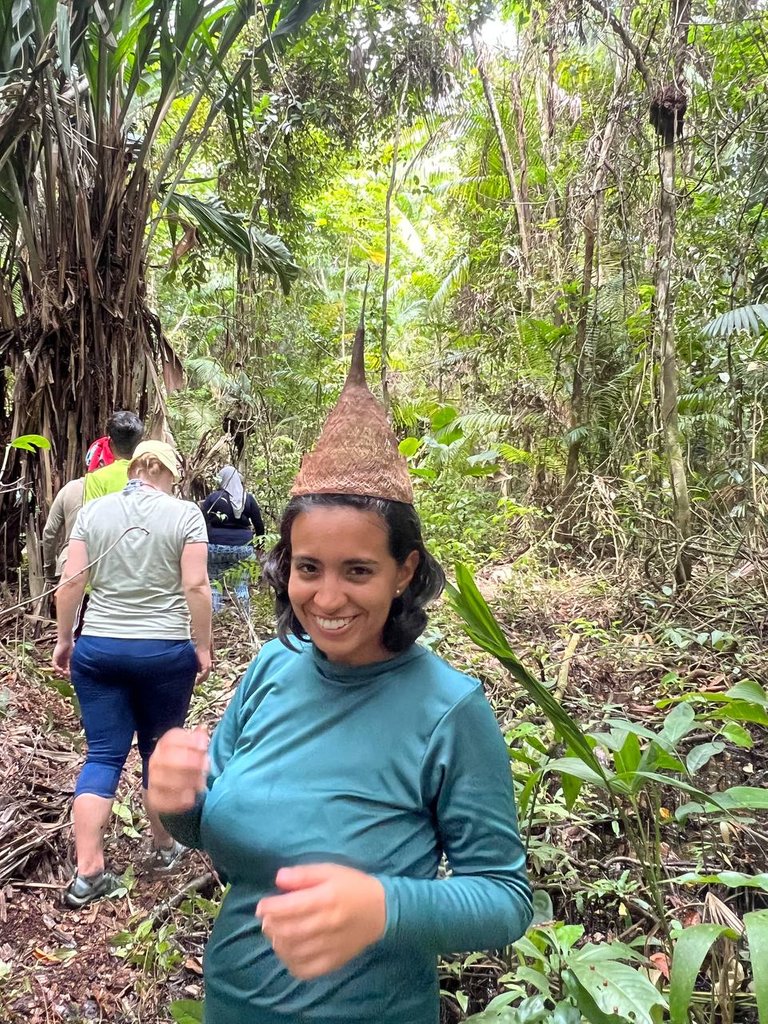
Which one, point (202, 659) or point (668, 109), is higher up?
point (668, 109)

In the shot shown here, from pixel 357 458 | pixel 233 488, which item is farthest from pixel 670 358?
pixel 357 458

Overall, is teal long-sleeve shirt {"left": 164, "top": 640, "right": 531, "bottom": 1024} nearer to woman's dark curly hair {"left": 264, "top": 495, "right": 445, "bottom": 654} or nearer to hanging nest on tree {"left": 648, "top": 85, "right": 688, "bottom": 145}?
woman's dark curly hair {"left": 264, "top": 495, "right": 445, "bottom": 654}

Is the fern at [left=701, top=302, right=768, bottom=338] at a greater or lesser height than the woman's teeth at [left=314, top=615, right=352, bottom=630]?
greater

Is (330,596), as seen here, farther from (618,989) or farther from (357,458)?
(618,989)

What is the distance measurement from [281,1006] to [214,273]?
11.2 metres

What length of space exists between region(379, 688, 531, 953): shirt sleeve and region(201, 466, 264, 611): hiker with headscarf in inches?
165

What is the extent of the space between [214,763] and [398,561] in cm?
51

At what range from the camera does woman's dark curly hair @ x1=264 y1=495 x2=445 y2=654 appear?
1.13 meters

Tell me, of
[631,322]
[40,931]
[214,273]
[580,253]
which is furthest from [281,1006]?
[214,273]

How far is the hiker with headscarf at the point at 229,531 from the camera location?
5.12 meters

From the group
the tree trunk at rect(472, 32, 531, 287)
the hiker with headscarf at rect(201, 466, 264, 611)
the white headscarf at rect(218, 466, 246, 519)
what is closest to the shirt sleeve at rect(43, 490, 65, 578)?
the hiker with headscarf at rect(201, 466, 264, 611)

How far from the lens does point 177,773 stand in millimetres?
1079

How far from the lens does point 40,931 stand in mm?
2340

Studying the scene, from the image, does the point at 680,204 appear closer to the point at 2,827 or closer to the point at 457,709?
the point at 457,709
